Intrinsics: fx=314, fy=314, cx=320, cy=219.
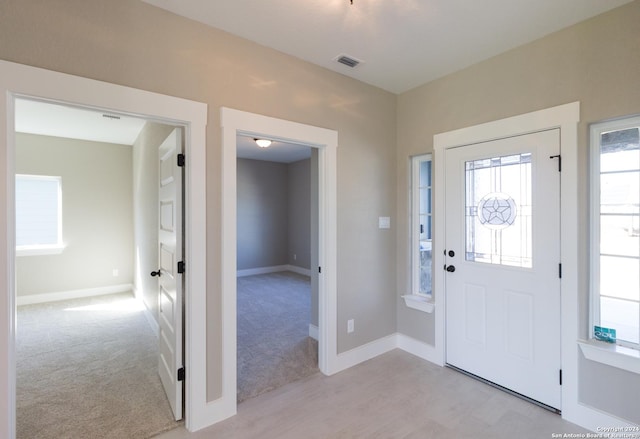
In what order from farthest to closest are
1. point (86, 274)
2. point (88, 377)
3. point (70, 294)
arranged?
1. point (86, 274)
2. point (70, 294)
3. point (88, 377)

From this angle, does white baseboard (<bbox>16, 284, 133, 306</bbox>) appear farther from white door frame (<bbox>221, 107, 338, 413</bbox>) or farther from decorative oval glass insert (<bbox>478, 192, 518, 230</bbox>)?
decorative oval glass insert (<bbox>478, 192, 518, 230</bbox>)

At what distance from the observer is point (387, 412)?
2.27 metres

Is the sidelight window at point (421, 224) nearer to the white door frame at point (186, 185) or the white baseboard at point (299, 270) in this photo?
the white door frame at point (186, 185)

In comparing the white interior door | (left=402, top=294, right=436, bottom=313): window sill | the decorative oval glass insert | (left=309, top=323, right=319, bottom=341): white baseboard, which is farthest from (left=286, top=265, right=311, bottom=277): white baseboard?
the decorative oval glass insert

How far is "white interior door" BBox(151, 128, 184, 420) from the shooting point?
7.05 ft

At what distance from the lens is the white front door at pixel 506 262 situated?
2297mm

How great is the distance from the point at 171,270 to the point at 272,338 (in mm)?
1743

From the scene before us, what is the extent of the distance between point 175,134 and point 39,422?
2.20 meters

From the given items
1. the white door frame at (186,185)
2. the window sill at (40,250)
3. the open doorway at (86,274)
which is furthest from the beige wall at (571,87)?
the window sill at (40,250)

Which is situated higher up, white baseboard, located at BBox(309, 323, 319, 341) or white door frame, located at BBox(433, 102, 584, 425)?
white door frame, located at BBox(433, 102, 584, 425)

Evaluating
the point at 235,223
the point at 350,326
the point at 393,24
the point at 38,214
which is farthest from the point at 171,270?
the point at 38,214

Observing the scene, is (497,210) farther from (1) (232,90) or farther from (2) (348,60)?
(1) (232,90)

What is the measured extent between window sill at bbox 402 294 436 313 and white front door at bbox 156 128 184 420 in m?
2.18

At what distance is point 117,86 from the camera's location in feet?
5.90
